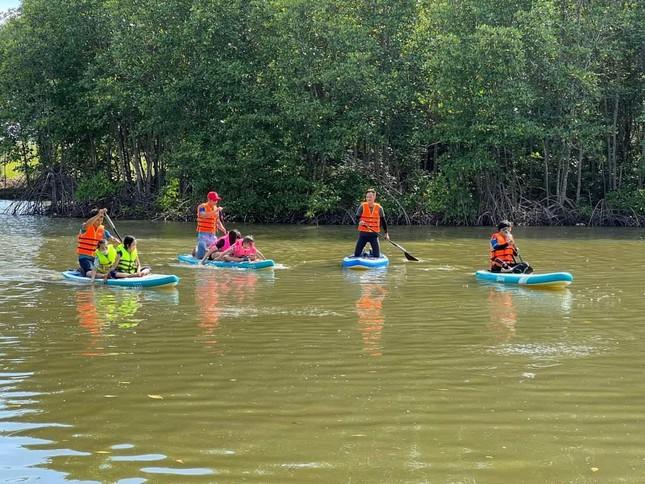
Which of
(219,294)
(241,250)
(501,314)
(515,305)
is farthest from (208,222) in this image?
(501,314)

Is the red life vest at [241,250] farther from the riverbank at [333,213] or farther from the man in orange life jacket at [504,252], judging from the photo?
the riverbank at [333,213]

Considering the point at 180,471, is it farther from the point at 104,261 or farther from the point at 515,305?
the point at 104,261

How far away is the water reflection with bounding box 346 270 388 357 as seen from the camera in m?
8.03

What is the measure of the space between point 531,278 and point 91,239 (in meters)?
6.83

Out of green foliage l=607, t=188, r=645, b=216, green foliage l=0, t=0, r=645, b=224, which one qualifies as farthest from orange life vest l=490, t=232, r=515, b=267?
green foliage l=607, t=188, r=645, b=216

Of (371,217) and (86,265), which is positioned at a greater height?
(371,217)

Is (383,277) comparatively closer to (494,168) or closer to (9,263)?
(9,263)

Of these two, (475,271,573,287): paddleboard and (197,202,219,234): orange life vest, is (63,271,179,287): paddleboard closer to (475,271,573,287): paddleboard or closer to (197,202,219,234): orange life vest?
(197,202,219,234): orange life vest

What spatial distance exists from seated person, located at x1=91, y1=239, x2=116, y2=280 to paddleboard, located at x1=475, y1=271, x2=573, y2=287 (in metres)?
5.75

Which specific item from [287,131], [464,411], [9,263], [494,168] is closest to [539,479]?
[464,411]

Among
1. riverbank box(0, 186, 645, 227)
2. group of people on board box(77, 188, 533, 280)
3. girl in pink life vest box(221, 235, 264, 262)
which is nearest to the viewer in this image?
group of people on board box(77, 188, 533, 280)

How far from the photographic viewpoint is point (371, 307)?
34.5ft

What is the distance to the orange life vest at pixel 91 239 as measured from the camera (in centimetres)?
1323

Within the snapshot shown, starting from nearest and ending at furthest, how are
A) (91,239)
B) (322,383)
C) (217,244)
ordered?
(322,383) → (91,239) → (217,244)
